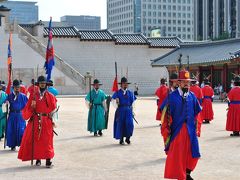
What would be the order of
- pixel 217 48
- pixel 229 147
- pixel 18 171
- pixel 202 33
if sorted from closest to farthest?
pixel 18 171, pixel 229 147, pixel 217 48, pixel 202 33

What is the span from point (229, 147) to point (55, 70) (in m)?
32.0

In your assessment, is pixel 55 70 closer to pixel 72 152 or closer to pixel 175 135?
pixel 72 152

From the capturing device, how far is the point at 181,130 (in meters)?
7.49

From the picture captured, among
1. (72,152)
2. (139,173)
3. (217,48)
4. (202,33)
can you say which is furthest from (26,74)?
(202,33)

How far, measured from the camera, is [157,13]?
124250mm

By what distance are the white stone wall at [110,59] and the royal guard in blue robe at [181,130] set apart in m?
37.8

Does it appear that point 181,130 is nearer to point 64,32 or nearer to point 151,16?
point 64,32

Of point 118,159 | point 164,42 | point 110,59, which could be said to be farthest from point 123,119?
point 164,42

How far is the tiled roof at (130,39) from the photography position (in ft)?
152

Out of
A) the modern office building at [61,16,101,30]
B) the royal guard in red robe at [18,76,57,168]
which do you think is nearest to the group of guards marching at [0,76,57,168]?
the royal guard in red robe at [18,76,57,168]

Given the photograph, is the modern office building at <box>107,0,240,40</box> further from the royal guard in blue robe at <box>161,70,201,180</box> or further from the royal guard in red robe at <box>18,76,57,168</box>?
the royal guard in blue robe at <box>161,70,201,180</box>

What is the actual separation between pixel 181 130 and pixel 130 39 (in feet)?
130

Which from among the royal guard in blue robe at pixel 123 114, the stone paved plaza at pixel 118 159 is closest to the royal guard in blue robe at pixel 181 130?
the stone paved plaza at pixel 118 159

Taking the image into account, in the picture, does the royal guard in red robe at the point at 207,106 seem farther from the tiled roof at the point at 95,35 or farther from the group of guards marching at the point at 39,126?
the tiled roof at the point at 95,35
